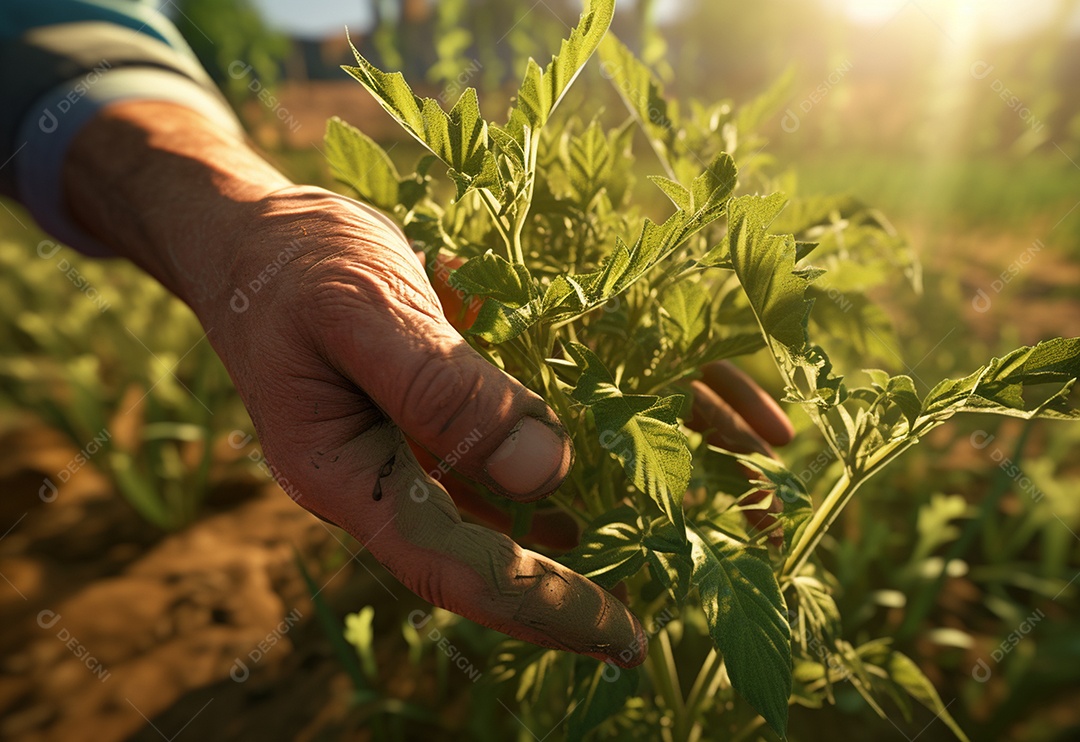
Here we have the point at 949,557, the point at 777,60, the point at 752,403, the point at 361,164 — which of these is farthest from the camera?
the point at 777,60

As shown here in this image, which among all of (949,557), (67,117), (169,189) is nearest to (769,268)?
(169,189)

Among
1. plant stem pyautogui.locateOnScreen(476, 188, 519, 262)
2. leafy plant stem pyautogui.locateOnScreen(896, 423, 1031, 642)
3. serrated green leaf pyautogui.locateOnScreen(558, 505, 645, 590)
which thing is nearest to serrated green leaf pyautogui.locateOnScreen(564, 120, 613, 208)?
plant stem pyautogui.locateOnScreen(476, 188, 519, 262)

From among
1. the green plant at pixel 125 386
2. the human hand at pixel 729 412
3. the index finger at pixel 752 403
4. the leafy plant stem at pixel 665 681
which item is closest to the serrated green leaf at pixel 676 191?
the human hand at pixel 729 412

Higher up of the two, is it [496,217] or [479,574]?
[496,217]

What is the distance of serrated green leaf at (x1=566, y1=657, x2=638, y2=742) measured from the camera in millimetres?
768

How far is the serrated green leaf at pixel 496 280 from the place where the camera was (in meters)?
0.60

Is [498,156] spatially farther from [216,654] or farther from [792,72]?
[216,654]

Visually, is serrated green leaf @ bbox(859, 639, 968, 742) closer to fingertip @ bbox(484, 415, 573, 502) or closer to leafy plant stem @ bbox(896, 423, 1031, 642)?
fingertip @ bbox(484, 415, 573, 502)

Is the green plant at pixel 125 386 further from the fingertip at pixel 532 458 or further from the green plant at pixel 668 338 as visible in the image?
the fingertip at pixel 532 458

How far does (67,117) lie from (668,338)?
155 cm

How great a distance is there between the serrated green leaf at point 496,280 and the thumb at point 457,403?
64 millimetres

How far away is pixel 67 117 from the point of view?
1.50 m

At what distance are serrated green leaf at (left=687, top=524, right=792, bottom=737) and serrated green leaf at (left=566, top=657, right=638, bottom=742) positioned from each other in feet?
0.78

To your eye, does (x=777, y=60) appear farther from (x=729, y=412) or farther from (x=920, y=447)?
(x=729, y=412)
